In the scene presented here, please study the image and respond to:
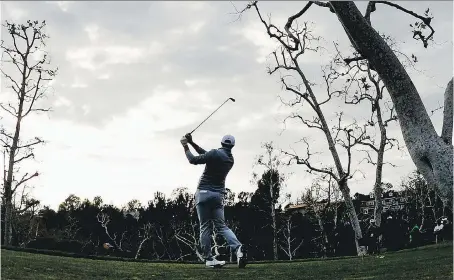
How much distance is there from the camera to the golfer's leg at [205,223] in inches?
311

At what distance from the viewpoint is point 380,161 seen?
891 inches

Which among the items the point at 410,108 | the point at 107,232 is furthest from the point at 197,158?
the point at 107,232

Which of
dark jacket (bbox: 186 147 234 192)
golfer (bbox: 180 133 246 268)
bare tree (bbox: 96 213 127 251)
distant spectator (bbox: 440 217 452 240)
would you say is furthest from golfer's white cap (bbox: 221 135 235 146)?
bare tree (bbox: 96 213 127 251)

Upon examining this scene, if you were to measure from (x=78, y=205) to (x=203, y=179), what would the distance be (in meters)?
76.5

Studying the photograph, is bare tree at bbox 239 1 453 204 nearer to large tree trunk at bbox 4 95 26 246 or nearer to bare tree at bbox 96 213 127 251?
large tree trunk at bbox 4 95 26 246

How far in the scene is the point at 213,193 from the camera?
7867 mm

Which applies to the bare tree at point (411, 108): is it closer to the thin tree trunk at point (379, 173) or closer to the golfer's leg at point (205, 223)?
the golfer's leg at point (205, 223)

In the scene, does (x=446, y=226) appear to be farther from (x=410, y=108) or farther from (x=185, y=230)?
(x=185, y=230)

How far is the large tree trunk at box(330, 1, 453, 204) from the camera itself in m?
5.36

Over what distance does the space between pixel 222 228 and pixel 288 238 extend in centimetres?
4756

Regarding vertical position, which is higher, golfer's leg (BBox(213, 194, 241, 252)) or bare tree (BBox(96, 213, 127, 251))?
bare tree (BBox(96, 213, 127, 251))

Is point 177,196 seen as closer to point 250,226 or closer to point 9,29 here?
point 250,226

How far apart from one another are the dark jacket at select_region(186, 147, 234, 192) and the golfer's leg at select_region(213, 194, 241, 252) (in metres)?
0.28

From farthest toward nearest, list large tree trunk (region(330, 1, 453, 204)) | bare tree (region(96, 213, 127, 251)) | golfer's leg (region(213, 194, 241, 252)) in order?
bare tree (region(96, 213, 127, 251)), golfer's leg (region(213, 194, 241, 252)), large tree trunk (region(330, 1, 453, 204))
